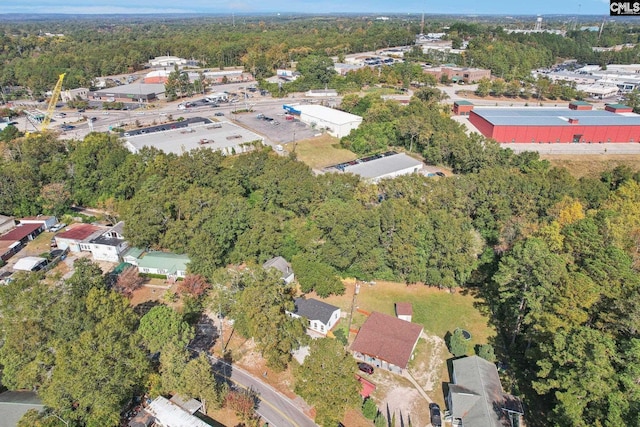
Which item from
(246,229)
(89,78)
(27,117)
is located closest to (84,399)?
(246,229)

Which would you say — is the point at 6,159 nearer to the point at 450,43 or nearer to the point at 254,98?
the point at 254,98

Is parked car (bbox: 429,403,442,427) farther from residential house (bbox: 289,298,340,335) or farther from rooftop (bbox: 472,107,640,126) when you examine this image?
rooftop (bbox: 472,107,640,126)

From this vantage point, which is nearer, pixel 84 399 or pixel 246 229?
pixel 84 399

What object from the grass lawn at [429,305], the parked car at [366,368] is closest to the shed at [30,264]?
the grass lawn at [429,305]

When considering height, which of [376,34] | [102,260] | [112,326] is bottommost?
[102,260]

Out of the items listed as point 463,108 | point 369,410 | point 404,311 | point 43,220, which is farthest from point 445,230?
point 463,108

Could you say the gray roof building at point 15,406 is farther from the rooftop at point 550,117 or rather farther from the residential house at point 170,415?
the rooftop at point 550,117

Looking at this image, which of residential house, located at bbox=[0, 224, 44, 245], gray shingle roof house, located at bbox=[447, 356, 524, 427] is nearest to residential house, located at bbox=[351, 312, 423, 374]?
gray shingle roof house, located at bbox=[447, 356, 524, 427]

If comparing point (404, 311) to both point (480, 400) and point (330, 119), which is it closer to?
point (480, 400)
